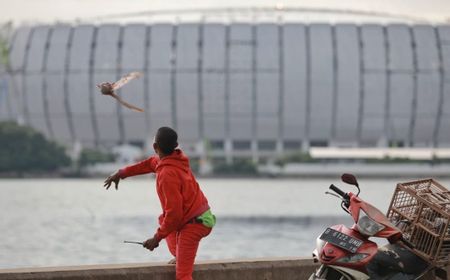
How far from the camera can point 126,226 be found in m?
38.6

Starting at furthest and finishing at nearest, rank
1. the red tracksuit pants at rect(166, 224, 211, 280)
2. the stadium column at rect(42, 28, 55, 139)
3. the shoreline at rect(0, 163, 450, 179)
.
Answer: the stadium column at rect(42, 28, 55, 139) → the shoreline at rect(0, 163, 450, 179) → the red tracksuit pants at rect(166, 224, 211, 280)

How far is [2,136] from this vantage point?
10069cm

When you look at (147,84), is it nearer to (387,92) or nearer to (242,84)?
(242,84)

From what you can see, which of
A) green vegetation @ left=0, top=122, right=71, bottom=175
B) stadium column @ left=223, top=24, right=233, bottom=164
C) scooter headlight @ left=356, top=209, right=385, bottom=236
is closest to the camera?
scooter headlight @ left=356, top=209, right=385, bottom=236

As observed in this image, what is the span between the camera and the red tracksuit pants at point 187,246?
941 centimetres

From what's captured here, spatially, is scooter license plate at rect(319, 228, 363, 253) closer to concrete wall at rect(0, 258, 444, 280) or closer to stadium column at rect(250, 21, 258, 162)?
concrete wall at rect(0, 258, 444, 280)

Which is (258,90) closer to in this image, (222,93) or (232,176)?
(222,93)

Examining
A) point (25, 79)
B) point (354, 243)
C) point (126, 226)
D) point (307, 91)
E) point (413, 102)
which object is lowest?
point (413, 102)

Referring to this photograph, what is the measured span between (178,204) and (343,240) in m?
1.19

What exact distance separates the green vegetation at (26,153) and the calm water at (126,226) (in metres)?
31.7

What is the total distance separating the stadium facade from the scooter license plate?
123440mm

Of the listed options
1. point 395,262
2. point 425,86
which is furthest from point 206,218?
point 425,86

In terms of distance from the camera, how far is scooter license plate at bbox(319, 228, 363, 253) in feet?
29.0

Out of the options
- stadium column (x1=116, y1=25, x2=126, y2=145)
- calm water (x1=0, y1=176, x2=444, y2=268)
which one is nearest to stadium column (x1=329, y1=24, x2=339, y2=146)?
stadium column (x1=116, y1=25, x2=126, y2=145)
